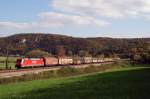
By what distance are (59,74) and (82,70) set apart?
1054 centimetres

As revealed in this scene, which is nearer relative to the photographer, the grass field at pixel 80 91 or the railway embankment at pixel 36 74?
the grass field at pixel 80 91

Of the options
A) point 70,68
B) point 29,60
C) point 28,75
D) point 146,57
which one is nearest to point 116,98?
point 28,75

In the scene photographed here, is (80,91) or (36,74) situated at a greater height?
(80,91)

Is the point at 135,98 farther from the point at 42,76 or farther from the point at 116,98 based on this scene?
the point at 42,76

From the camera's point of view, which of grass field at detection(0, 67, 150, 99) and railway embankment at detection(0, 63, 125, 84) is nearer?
grass field at detection(0, 67, 150, 99)

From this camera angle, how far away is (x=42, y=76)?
51.3 m

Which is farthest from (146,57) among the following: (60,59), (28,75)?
(28,75)

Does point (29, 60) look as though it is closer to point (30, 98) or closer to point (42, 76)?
point (42, 76)

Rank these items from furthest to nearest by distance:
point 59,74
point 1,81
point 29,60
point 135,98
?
point 29,60
point 59,74
point 1,81
point 135,98

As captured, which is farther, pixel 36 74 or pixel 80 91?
pixel 36 74

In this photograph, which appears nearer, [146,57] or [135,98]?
[135,98]

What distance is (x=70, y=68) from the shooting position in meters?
65.1

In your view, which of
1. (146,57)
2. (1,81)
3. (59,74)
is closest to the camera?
(1,81)

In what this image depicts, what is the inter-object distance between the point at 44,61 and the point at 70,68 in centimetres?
1524
